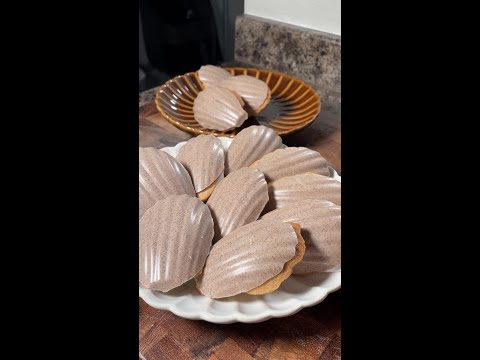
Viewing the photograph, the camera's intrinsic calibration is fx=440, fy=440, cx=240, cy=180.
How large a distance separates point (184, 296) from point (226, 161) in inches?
7.5

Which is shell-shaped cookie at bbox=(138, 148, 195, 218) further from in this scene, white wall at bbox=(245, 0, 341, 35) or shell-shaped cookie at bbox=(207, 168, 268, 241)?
white wall at bbox=(245, 0, 341, 35)

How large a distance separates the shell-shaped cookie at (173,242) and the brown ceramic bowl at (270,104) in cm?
27

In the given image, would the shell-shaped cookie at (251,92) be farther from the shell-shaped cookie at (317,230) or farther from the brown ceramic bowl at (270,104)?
the shell-shaped cookie at (317,230)

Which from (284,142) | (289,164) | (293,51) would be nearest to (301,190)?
(289,164)

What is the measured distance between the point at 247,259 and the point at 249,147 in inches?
7.7

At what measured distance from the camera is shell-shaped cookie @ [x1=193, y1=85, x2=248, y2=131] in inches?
24.5

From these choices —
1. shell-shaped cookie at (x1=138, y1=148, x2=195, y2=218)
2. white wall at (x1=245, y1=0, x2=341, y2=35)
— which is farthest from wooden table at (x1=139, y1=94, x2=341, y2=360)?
white wall at (x1=245, y1=0, x2=341, y2=35)

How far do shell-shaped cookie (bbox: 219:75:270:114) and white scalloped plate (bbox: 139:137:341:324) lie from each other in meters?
0.36

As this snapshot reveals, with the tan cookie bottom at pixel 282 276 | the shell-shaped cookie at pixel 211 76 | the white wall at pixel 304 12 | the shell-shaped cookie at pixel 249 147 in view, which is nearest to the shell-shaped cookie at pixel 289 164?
the shell-shaped cookie at pixel 249 147

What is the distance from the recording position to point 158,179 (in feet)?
1.40

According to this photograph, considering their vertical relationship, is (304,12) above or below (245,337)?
above

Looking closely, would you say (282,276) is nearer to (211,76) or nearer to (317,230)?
(317,230)

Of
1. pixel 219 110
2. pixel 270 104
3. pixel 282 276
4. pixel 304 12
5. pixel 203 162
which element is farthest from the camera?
pixel 304 12

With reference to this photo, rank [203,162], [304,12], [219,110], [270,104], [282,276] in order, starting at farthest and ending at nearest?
[304,12]
[270,104]
[219,110]
[203,162]
[282,276]
